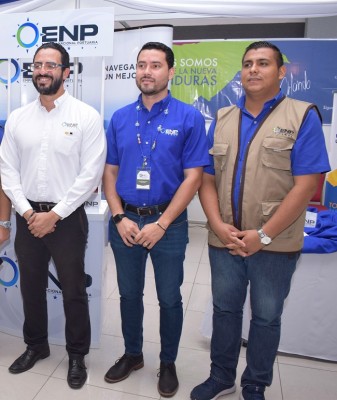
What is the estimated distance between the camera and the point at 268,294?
1618mm

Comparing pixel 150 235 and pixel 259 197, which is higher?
pixel 259 197

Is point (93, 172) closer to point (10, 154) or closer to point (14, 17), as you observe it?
point (10, 154)

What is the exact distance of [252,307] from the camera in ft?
5.57

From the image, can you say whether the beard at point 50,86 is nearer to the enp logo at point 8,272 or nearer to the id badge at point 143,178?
the id badge at point 143,178

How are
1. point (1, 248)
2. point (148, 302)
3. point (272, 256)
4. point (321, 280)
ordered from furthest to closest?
point (148, 302) < point (1, 248) < point (321, 280) < point (272, 256)

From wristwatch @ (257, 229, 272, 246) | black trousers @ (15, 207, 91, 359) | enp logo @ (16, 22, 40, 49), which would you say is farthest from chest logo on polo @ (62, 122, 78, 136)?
wristwatch @ (257, 229, 272, 246)

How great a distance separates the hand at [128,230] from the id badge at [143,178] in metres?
0.17

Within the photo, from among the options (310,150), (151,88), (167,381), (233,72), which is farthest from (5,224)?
(233,72)

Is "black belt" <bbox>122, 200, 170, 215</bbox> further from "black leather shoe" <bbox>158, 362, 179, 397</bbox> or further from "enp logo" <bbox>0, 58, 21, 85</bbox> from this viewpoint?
"enp logo" <bbox>0, 58, 21, 85</bbox>

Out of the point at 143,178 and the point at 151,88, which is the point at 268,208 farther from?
the point at 151,88

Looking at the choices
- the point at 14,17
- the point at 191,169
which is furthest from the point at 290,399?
the point at 14,17

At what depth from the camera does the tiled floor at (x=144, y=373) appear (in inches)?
75.1

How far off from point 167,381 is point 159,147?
1.17 meters

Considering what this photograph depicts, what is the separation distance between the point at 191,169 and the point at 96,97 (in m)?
1.25
